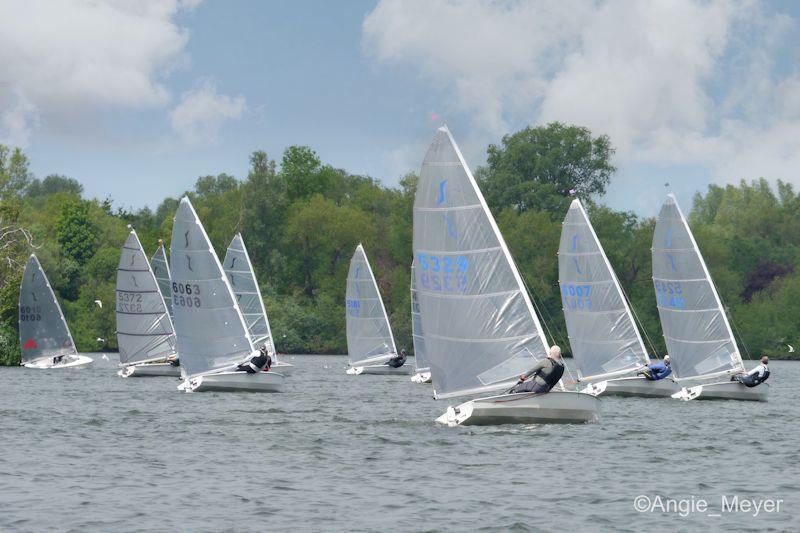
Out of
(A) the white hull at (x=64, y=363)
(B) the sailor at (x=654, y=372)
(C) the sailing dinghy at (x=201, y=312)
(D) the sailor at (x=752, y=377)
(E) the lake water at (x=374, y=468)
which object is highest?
(C) the sailing dinghy at (x=201, y=312)

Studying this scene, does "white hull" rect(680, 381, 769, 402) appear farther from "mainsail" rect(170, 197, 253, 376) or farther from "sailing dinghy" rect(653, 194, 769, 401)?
"mainsail" rect(170, 197, 253, 376)

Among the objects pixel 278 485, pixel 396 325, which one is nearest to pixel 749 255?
pixel 396 325

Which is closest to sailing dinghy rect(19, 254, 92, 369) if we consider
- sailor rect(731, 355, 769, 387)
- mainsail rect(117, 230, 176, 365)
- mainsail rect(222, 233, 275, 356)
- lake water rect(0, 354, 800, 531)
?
mainsail rect(117, 230, 176, 365)

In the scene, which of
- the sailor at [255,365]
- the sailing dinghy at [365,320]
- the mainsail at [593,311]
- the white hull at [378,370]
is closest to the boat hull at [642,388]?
the mainsail at [593,311]

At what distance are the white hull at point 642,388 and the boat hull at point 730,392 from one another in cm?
Result: 204

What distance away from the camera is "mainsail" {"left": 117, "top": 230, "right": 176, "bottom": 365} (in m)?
63.1

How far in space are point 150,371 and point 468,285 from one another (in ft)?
103

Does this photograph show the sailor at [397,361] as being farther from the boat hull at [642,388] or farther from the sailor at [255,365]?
the boat hull at [642,388]

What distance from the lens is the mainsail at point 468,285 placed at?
30.6 meters

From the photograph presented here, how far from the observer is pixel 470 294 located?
101 feet

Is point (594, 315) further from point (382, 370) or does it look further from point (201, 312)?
point (382, 370)

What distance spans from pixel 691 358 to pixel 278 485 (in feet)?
79.6

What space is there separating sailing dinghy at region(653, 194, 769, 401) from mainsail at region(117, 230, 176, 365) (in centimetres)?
2656

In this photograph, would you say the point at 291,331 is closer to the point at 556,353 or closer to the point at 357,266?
the point at 357,266
